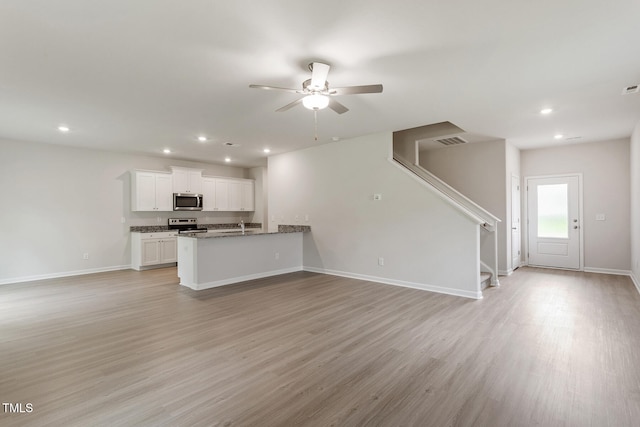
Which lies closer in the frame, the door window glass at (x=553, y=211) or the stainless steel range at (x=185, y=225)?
the door window glass at (x=553, y=211)

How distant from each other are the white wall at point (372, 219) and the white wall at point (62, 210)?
3735 millimetres

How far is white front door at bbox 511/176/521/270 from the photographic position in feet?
21.2

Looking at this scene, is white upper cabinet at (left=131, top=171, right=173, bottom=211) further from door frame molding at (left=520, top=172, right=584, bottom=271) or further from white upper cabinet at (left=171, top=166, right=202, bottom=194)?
door frame molding at (left=520, top=172, right=584, bottom=271)

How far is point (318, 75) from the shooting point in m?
2.91

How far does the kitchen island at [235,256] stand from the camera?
5.28m

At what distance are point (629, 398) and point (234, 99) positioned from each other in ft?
14.9

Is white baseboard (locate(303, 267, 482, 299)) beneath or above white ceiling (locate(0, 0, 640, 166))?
beneath

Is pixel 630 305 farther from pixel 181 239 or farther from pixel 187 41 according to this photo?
pixel 181 239

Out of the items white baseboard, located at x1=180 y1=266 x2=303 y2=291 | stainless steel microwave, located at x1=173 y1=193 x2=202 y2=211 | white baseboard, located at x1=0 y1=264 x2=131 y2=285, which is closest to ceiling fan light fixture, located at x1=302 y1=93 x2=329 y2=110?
white baseboard, located at x1=180 y1=266 x2=303 y2=291

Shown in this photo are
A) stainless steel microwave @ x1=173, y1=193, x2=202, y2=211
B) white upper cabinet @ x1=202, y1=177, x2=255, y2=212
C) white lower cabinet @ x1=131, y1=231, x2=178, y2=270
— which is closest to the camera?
white lower cabinet @ x1=131, y1=231, x2=178, y2=270

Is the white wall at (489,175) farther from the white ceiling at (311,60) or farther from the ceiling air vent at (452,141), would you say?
the white ceiling at (311,60)

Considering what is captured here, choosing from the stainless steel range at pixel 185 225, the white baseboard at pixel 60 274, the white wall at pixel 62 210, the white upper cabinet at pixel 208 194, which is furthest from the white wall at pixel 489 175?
the white baseboard at pixel 60 274

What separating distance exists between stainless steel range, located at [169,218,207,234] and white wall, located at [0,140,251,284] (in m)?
0.60

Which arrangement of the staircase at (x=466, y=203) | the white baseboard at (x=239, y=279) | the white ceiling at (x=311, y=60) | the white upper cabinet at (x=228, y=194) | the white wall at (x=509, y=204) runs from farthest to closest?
1. the white upper cabinet at (x=228, y=194)
2. the white wall at (x=509, y=204)
3. the staircase at (x=466, y=203)
4. the white baseboard at (x=239, y=279)
5. the white ceiling at (x=311, y=60)
